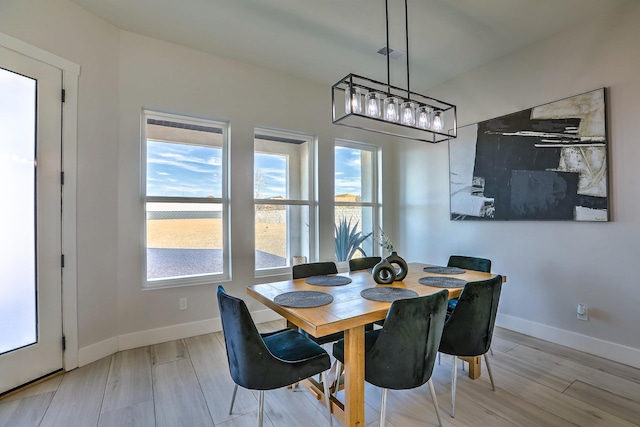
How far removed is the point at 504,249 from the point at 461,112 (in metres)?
1.72

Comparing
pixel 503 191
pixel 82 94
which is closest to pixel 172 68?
pixel 82 94

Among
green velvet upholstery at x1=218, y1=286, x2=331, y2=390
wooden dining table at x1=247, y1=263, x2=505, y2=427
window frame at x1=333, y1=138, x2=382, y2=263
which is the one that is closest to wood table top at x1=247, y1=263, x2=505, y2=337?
wooden dining table at x1=247, y1=263, x2=505, y2=427

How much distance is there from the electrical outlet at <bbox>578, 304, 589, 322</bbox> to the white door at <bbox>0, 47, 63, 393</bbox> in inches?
174

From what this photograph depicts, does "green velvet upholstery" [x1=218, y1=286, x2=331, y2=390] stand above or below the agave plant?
below

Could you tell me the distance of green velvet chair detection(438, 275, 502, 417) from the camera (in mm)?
1848

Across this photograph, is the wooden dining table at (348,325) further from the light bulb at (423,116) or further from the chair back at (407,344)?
the light bulb at (423,116)

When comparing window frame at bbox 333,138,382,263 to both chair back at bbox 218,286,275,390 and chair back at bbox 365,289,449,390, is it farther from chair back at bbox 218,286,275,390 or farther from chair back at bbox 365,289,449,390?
chair back at bbox 218,286,275,390

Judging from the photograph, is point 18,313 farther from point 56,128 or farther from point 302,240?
point 302,240

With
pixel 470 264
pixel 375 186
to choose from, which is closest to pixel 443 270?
pixel 470 264

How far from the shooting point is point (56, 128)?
7.77 ft

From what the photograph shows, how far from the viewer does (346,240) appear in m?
4.24

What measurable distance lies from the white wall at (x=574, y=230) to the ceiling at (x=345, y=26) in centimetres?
21

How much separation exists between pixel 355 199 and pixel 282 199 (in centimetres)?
119

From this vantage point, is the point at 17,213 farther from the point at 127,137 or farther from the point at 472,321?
the point at 472,321
